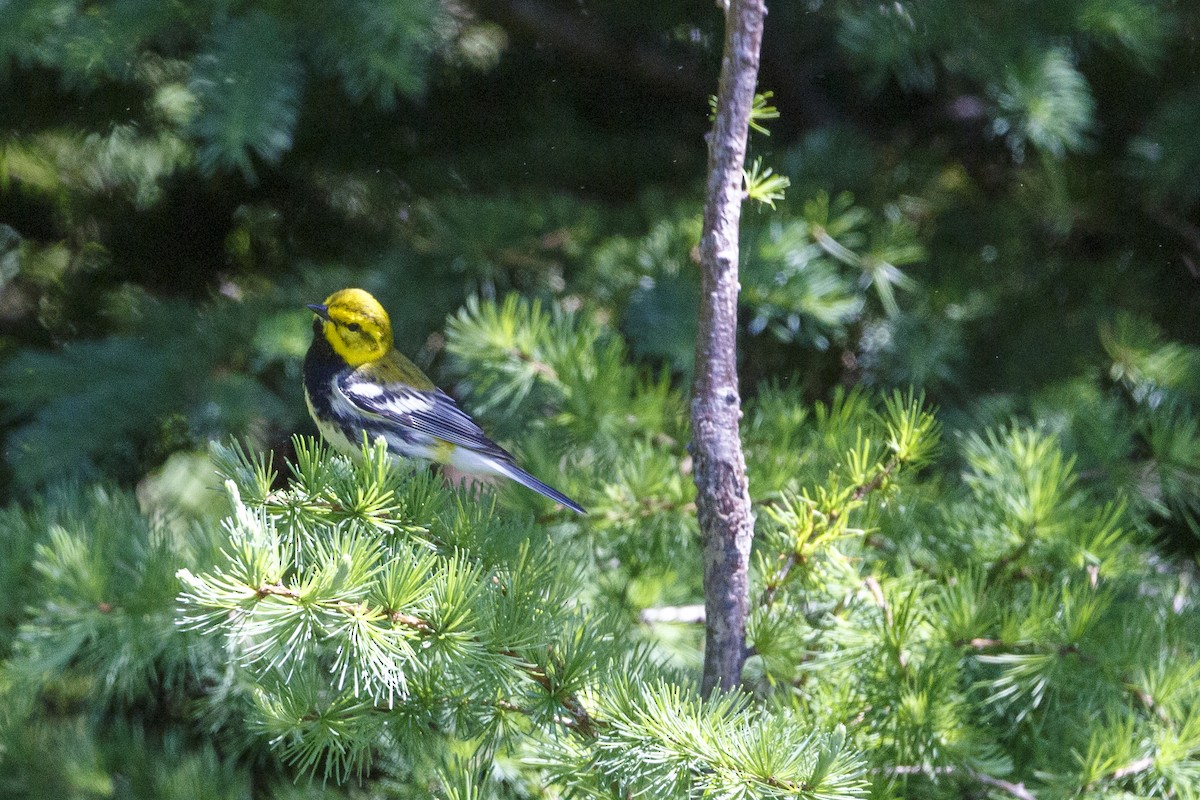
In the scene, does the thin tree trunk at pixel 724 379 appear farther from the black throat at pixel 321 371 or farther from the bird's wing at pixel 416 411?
the black throat at pixel 321 371

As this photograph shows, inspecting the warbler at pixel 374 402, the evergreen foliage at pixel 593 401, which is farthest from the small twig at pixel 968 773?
the warbler at pixel 374 402

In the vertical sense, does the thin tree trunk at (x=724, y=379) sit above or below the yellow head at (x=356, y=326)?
above

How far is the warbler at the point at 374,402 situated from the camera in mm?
1281

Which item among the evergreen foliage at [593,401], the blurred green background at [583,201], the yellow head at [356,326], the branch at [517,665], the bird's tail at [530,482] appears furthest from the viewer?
the blurred green background at [583,201]

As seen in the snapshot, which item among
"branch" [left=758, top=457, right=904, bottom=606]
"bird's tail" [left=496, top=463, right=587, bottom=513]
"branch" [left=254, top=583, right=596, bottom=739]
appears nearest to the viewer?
"branch" [left=254, top=583, right=596, bottom=739]

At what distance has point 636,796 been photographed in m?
0.84

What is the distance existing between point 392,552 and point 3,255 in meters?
1.44

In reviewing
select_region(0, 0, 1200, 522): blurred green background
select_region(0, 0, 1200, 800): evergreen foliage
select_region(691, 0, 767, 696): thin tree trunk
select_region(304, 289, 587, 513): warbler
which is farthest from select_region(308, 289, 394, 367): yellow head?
select_region(691, 0, 767, 696): thin tree trunk

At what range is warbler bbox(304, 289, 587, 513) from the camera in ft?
4.20

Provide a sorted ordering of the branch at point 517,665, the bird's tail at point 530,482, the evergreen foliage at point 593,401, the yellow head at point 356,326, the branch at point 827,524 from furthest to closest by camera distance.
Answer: the yellow head at point 356,326, the bird's tail at point 530,482, the branch at point 827,524, the evergreen foliage at point 593,401, the branch at point 517,665

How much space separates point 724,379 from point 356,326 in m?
0.58

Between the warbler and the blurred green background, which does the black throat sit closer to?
the warbler

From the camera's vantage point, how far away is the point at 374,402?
51.8 inches

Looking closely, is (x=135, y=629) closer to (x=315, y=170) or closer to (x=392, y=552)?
(x=392, y=552)
